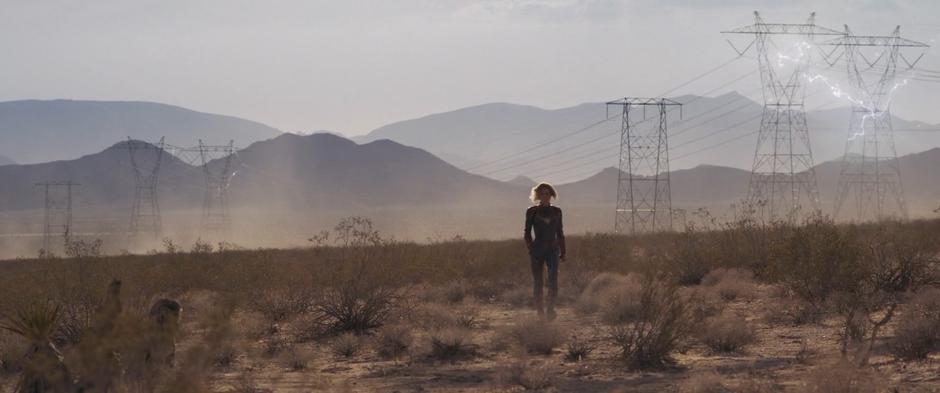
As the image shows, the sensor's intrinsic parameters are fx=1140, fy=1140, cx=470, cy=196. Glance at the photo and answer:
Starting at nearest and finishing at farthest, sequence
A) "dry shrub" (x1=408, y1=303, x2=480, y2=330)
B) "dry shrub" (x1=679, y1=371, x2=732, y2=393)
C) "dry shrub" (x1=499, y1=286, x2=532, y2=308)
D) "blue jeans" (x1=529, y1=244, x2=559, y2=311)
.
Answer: "dry shrub" (x1=679, y1=371, x2=732, y2=393), "blue jeans" (x1=529, y1=244, x2=559, y2=311), "dry shrub" (x1=408, y1=303, x2=480, y2=330), "dry shrub" (x1=499, y1=286, x2=532, y2=308)

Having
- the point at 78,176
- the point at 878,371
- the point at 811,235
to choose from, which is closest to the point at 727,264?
the point at 811,235

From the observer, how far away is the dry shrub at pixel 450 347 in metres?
14.9

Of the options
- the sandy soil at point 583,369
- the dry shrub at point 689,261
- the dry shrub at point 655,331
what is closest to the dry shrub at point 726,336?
the sandy soil at point 583,369

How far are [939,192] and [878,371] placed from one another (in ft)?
480

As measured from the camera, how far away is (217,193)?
523ft

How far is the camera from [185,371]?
7.92m

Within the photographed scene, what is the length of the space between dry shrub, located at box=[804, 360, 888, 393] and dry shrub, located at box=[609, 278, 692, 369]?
268cm

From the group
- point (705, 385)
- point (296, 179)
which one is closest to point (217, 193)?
point (296, 179)

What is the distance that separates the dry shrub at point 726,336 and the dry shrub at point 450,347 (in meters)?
3.05

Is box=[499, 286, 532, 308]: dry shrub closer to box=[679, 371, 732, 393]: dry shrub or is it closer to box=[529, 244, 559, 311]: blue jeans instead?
box=[529, 244, 559, 311]: blue jeans

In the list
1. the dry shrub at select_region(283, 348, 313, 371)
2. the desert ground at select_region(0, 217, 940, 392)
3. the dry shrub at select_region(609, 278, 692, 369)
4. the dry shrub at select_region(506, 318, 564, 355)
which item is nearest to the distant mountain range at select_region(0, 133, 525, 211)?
the desert ground at select_region(0, 217, 940, 392)

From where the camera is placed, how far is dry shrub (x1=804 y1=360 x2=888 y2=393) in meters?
9.96

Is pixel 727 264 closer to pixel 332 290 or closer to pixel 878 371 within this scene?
pixel 332 290

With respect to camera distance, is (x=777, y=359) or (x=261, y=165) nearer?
(x=777, y=359)
